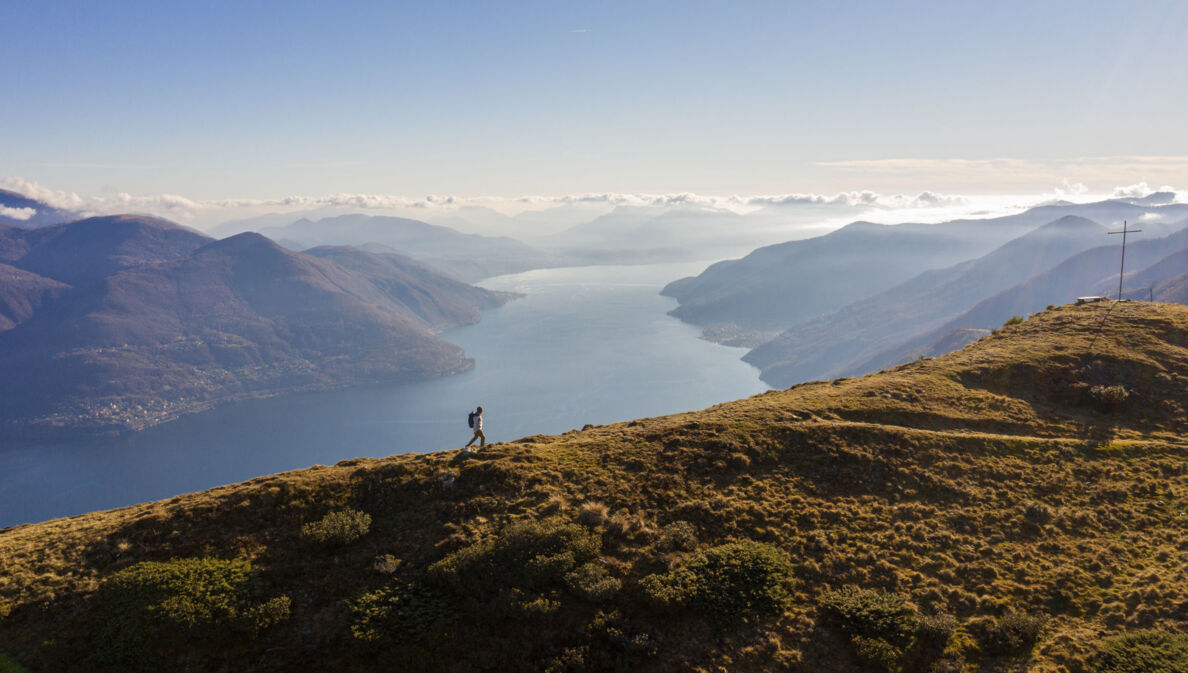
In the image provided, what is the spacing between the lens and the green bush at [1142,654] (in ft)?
54.1

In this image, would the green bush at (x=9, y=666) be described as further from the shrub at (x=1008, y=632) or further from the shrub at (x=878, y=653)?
the shrub at (x=1008, y=632)

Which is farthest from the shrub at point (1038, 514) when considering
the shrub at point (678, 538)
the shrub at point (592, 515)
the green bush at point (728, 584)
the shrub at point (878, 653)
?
the shrub at point (592, 515)

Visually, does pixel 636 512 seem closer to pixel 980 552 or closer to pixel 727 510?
pixel 727 510

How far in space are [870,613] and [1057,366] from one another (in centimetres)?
3602

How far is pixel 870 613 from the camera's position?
18297mm

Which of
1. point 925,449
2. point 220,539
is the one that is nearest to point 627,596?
point 220,539

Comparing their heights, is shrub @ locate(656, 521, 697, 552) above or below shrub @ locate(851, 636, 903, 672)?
above

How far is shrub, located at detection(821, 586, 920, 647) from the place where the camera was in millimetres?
17797

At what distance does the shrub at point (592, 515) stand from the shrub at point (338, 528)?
8.88 metres

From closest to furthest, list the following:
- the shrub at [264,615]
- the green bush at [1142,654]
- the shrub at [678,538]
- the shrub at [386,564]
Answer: the green bush at [1142,654] < the shrub at [264,615] < the shrub at [386,564] < the shrub at [678,538]

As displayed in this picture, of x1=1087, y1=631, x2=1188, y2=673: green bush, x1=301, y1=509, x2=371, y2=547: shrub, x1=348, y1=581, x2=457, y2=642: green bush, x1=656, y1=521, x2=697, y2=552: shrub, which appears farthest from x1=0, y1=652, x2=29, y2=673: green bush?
x1=1087, y1=631, x2=1188, y2=673: green bush

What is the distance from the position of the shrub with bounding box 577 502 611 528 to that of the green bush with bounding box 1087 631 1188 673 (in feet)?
54.8

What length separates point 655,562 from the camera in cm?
2036

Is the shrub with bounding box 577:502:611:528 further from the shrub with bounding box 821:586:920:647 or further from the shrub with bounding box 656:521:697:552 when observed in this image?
the shrub with bounding box 821:586:920:647
